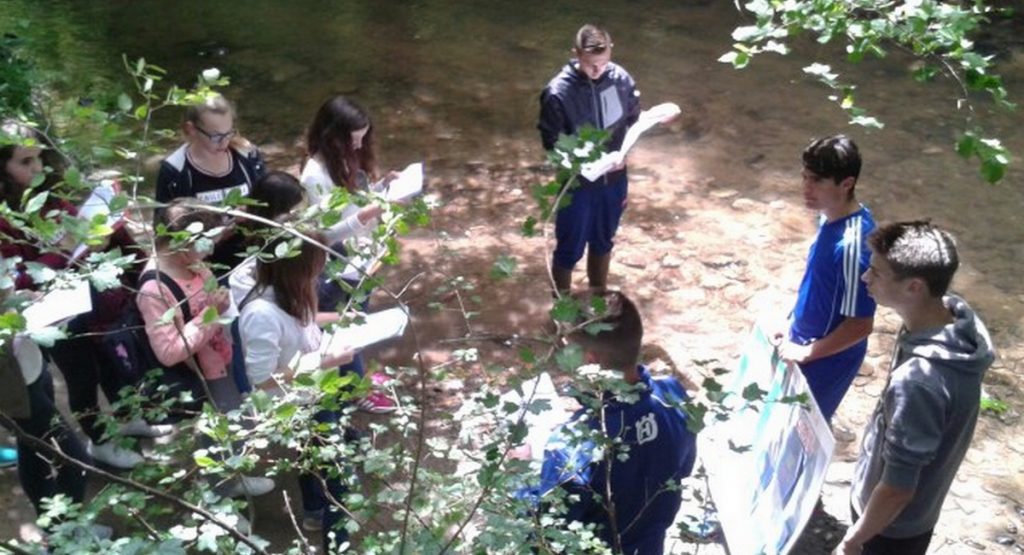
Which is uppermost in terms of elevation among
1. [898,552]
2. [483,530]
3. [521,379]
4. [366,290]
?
[366,290]

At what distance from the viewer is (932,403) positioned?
2537 millimetres

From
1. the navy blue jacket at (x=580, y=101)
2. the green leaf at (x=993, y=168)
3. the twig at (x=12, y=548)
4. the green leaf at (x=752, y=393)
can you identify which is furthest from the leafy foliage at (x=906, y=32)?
the navy blue jacket at (x=580, y=101)

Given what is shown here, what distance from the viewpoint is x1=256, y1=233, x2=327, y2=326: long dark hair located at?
3.16m

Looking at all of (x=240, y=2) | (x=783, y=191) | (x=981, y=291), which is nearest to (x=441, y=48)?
(x=240, y=2)

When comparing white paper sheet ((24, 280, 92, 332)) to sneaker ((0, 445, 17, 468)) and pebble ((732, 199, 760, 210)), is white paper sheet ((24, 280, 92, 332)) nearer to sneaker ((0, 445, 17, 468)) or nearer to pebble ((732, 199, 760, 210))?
sneaker ((0, 445, 17, 468))

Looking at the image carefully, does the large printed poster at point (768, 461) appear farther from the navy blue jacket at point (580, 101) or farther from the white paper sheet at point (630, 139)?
the navy blue jacket at point (580, 101)

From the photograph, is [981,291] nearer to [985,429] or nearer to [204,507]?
[985,429]

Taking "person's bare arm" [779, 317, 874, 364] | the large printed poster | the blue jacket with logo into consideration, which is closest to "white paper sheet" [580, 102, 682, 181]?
the large printed poster

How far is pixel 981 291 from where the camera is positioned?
5578 mm

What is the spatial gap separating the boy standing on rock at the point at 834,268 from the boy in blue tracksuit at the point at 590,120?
1257 millimetres

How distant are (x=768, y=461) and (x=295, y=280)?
1716 millimetres

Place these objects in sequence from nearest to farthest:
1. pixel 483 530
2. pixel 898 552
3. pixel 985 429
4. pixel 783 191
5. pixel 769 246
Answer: pixel 483 530 → pixel 898 552 → pixel 985 429 → pixel 769 246 → pixel 783 191

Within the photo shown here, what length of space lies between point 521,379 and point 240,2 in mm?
9799

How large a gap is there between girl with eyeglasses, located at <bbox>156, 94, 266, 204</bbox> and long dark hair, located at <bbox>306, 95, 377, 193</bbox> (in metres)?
0.34
